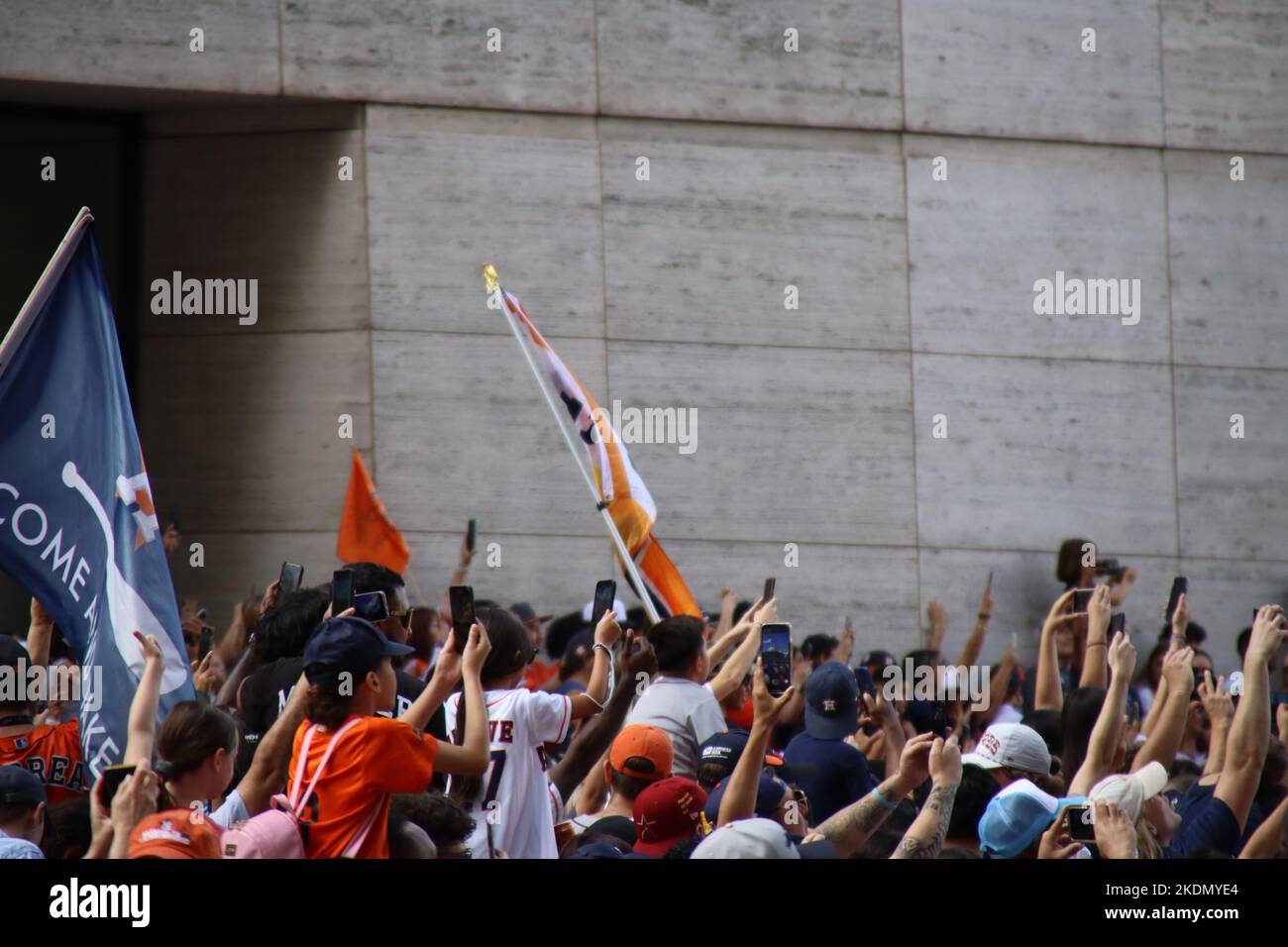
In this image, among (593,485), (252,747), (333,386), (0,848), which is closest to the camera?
(0,848)

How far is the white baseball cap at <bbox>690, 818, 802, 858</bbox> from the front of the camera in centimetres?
456

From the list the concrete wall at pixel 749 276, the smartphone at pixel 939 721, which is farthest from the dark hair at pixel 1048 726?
the concrete wall at pixel 749 276

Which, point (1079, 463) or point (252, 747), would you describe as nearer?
point (252, 747)

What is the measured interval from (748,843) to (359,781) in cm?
128

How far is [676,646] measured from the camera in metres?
7.72

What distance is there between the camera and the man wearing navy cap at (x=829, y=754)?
7355 millimetres

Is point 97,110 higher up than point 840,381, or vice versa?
point 97,110

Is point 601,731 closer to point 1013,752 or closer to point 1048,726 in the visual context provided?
point 1013,752

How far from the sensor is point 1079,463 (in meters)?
15.0

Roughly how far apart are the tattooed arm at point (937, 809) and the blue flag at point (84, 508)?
256cm

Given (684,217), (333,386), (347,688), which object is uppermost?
(684,217)

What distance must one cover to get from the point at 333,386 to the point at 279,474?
749 mm
